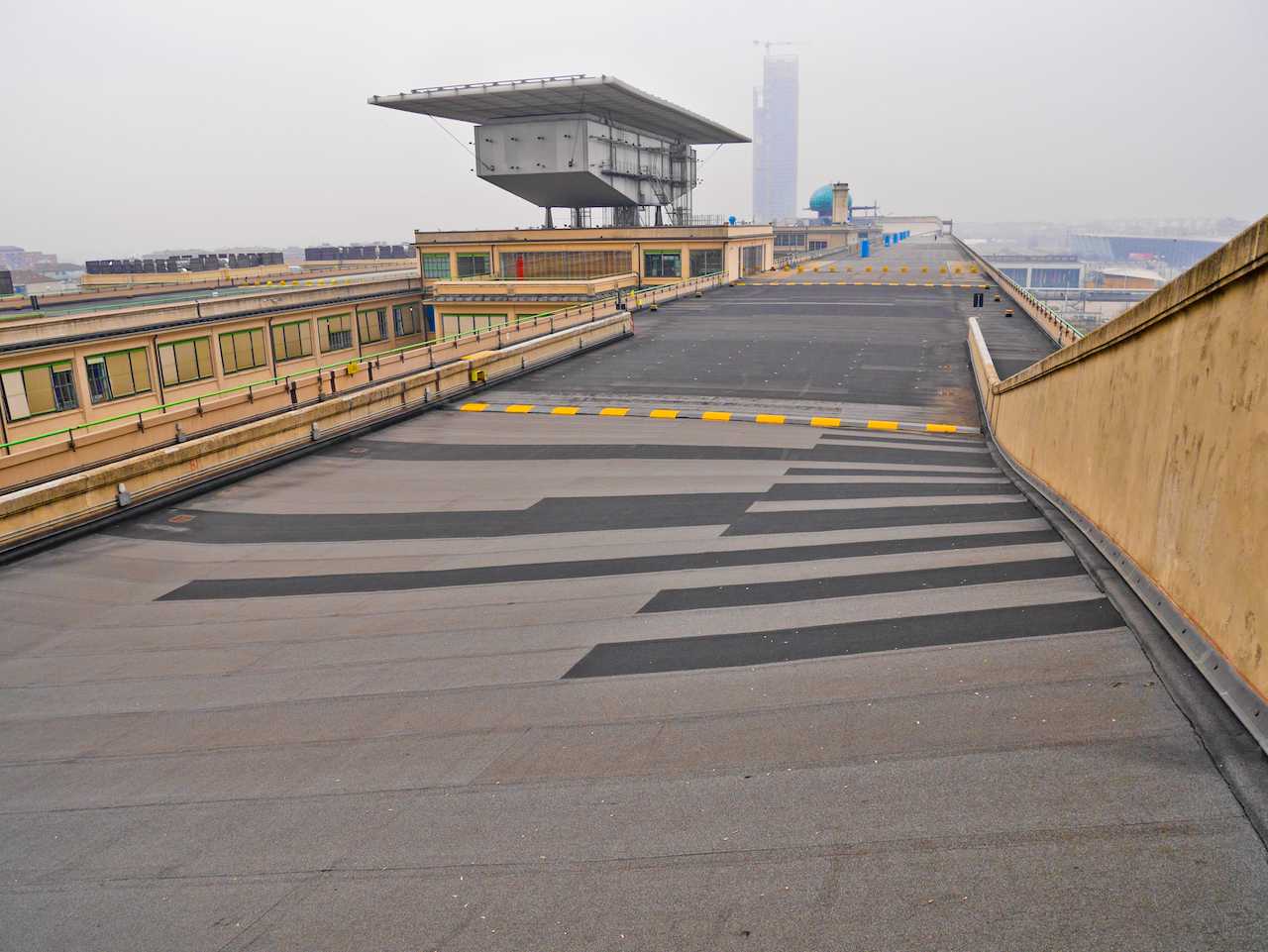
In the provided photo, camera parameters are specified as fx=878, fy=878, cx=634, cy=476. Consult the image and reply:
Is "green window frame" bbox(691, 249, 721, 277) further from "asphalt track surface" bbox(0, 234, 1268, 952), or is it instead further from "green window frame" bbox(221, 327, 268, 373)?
"asphalt track surface" bbox(0, 234, 1268, 952)

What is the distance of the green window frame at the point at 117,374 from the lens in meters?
40.9

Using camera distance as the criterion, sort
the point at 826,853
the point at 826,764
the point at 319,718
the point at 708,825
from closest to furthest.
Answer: the point at 826,853 < the point at 708,825 < the point at 826,764 < the point at 319,718

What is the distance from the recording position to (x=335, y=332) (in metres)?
61.2

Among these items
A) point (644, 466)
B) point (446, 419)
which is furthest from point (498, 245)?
point (644, 466)

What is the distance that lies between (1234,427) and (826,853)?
4467mm

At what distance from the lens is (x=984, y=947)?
14.6 feet

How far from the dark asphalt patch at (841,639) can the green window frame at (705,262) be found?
2436 inches

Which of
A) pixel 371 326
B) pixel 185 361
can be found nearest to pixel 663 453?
pixel 185 361

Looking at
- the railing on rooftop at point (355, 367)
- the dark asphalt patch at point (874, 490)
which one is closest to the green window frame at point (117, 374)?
the railing on rooftop at point (355, 367)

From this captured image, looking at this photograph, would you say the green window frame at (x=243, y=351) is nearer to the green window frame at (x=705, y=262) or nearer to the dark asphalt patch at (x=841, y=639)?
the green window frame at (x=705, y=262)

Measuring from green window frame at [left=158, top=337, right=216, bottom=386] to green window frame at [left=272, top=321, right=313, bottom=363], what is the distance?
20.3ft

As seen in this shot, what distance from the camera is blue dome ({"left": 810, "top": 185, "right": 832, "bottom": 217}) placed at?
7371 inches

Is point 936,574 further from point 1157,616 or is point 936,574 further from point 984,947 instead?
point 984,947

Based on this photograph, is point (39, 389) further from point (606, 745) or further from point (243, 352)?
point (606, 745)
